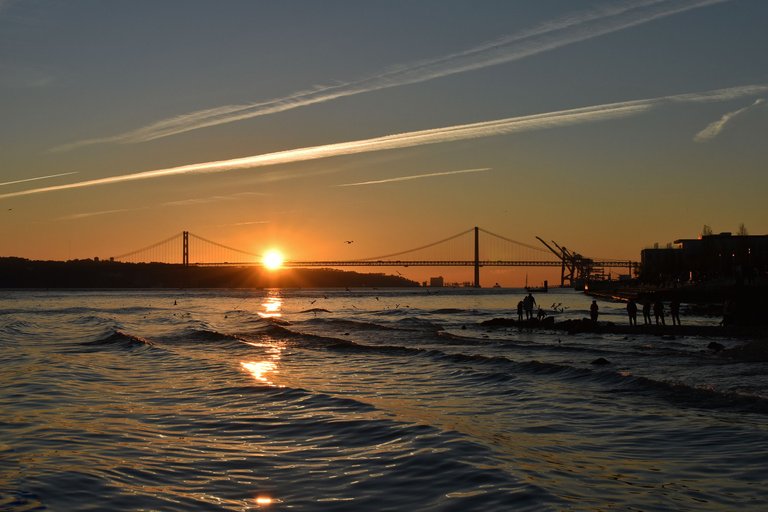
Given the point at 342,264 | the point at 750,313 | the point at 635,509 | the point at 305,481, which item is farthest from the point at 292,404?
the point at 342,264

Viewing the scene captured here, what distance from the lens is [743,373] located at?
70.0 ft

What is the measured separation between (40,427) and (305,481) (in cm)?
625

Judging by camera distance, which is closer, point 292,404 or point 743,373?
point 292,404

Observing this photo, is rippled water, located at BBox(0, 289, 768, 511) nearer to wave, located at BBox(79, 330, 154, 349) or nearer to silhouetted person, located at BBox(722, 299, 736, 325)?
wave, located at BBox(79, 330, 154, 349)

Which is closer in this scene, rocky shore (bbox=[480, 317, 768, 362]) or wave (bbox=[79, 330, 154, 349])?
rocky shore (bbox=[480, 317, 768, 362])

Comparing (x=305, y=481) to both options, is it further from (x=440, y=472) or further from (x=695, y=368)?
(x=695, y=368)

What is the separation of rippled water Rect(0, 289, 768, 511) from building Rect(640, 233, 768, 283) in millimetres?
75814

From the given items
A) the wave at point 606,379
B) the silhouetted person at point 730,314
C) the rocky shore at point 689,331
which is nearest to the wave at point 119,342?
the wave at point 606,379

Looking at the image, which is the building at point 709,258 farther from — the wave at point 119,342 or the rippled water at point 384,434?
the rippled water at point 384,434

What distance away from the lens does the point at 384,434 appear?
13.5 meters

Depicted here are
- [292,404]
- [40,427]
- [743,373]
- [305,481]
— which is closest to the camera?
[305,481]

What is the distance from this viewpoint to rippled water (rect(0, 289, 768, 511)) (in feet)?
31.3

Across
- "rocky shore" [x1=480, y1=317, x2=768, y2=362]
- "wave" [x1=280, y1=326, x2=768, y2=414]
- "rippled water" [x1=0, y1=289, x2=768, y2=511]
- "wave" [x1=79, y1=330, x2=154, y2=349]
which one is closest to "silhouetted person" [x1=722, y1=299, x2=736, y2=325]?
"rocky shore" [x1=480, y1=317, x2=768, y2=362]

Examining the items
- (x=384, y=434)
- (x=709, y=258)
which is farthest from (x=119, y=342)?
(x=709, y=258)
